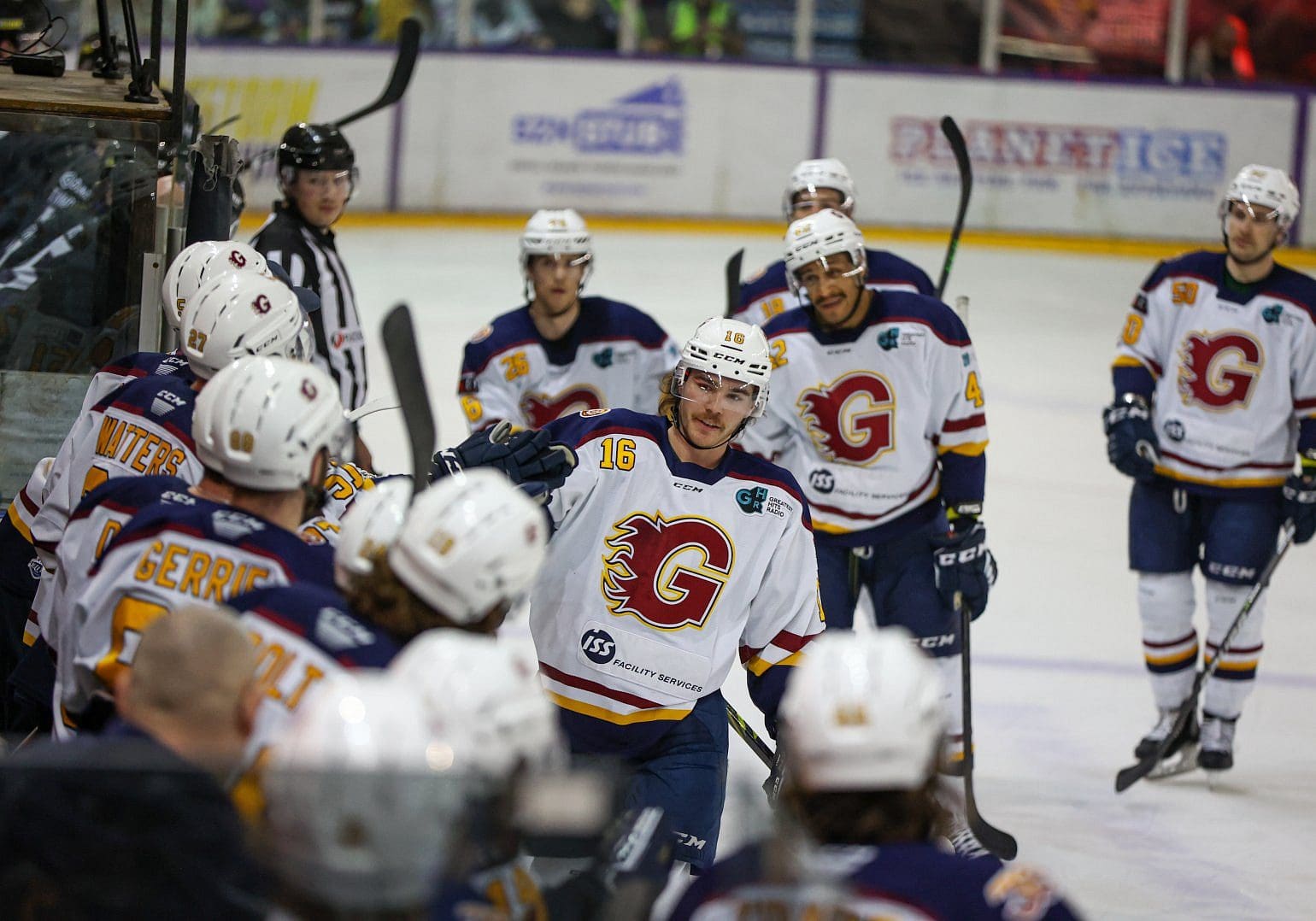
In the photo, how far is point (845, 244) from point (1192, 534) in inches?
59.7

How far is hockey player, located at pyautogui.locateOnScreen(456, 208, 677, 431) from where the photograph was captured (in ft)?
16.7


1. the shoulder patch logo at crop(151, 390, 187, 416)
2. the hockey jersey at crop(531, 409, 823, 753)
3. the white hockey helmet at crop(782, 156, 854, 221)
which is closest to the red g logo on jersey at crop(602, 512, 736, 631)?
the hockey jersey at crop(531, 409, 823, 753)

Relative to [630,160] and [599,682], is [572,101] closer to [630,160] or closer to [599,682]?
[630,160]

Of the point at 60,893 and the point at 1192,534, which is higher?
the point at 60,893

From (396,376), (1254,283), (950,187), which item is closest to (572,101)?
(950,187)

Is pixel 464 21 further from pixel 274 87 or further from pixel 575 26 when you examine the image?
pixel 274 87

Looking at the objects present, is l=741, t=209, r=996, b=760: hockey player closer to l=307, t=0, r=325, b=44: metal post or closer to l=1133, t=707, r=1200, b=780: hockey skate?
l=1133, t=707, r=1200, b=780: hockey skate

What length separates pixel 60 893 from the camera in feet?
5.41

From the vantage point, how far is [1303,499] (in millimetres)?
4840

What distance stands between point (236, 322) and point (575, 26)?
32.6ft

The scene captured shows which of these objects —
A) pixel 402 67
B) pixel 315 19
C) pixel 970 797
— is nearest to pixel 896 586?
pixel 970 797

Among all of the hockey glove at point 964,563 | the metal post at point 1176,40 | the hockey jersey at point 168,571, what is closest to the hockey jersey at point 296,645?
the hockey jersey at point 168,571

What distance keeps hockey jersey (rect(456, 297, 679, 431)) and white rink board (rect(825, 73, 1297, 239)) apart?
25.4 feet

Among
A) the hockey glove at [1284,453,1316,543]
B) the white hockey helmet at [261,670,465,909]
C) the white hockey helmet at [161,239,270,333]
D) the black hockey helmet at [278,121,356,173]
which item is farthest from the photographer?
the black hockey helmet at [278,121,356,173]
